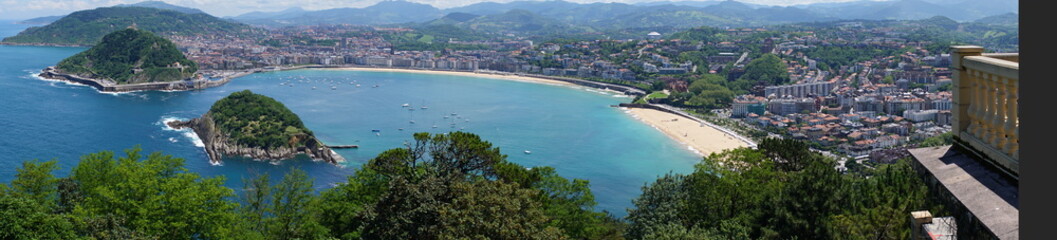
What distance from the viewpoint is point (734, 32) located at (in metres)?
92.2

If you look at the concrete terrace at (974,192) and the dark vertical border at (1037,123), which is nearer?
the dark vertical border at (1037,123)

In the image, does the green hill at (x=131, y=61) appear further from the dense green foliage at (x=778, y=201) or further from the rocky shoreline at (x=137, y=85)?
the dense green foliage at (x=778, y=201)

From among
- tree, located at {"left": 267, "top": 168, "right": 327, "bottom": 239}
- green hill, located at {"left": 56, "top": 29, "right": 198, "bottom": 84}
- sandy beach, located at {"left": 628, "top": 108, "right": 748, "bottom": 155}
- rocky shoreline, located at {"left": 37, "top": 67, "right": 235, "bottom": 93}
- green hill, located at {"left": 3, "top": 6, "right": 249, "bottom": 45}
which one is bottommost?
sandy beach, located at {"left": 628, "top": 108, "right": 748, "bottom": 155}

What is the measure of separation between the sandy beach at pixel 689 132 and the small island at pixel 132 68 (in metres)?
30.1

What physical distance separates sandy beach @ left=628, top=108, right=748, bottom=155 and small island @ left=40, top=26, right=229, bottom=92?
30.1 meters

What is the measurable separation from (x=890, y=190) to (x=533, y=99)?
4209 centimetres

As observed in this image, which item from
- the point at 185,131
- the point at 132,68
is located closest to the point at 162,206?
the point at 185,131

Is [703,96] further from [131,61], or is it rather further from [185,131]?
[131,61]

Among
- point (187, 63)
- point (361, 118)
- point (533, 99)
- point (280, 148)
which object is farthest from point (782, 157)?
point (187, 63)

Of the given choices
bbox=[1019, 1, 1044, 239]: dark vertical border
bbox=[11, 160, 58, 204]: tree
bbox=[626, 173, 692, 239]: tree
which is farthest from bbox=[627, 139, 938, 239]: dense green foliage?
bbox=[11, 160, 58, 204]: tree

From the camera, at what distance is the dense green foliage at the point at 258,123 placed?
2789cm

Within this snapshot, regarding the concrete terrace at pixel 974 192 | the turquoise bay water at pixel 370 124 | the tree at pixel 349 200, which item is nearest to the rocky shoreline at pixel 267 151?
the turquoise bay water at pixel 370 124

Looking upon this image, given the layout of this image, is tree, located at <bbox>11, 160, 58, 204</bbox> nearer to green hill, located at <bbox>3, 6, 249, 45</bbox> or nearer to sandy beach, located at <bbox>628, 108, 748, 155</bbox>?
sandy beach, located at <bbox>628, 108, 748, 155</bbox>

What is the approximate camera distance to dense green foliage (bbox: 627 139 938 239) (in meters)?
5.92
